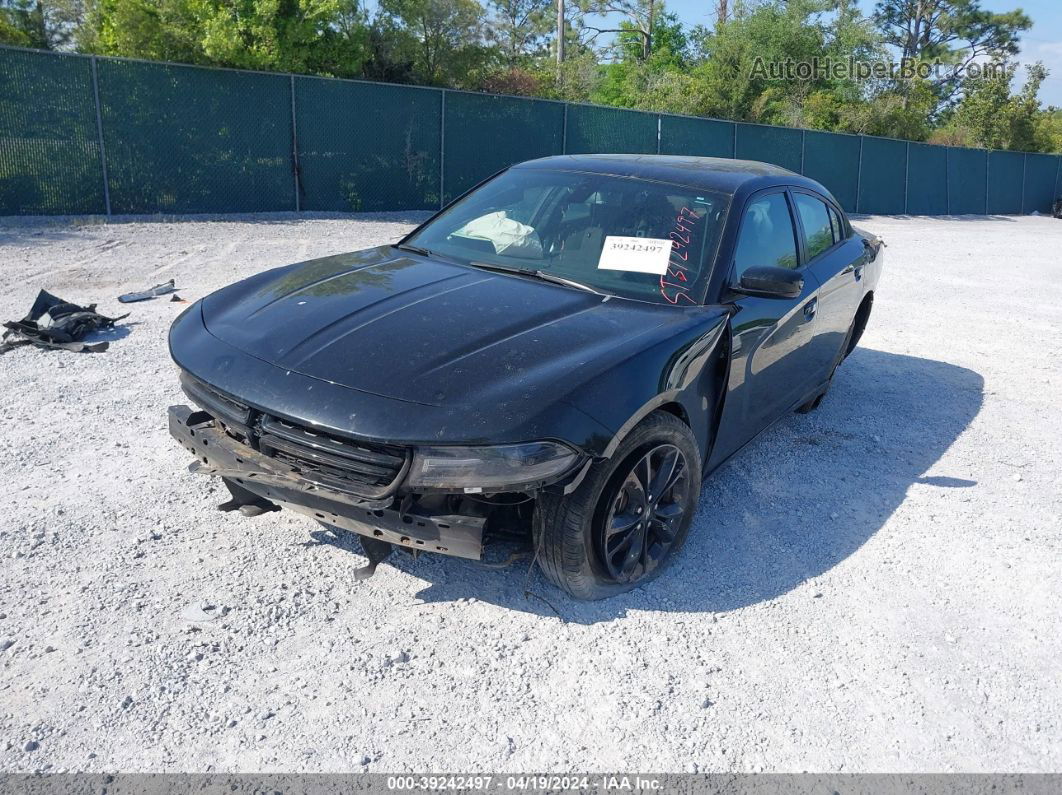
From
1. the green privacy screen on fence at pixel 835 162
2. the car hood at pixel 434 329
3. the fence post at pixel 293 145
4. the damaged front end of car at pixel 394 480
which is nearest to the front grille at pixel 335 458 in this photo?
the damaged front end of car at pixel 394 480

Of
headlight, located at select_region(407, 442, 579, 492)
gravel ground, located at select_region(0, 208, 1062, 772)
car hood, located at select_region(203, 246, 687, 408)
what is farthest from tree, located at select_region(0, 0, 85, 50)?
headlight, located at select_region(407, 442, 579, 492)

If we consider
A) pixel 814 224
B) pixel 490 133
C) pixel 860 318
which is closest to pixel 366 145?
pixel 490 133

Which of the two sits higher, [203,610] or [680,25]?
[680,25]

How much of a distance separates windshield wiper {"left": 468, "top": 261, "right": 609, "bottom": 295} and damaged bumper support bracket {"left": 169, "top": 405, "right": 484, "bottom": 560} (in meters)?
1.41

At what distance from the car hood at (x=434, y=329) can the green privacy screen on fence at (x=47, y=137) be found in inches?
410

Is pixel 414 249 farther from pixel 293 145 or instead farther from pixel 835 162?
pixel 835 162

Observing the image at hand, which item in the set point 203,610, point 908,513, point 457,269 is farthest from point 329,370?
point 908,513

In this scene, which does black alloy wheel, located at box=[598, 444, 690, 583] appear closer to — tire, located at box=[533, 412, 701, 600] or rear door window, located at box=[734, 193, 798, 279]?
tire, located at box=[533, 412, 701, 600]

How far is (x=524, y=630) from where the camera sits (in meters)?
3.11

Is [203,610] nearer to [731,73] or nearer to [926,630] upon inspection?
[926,630]

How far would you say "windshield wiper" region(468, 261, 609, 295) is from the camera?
3807mm

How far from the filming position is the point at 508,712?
2.70 meters

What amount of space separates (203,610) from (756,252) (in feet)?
9.47

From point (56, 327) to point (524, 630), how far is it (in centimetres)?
459
